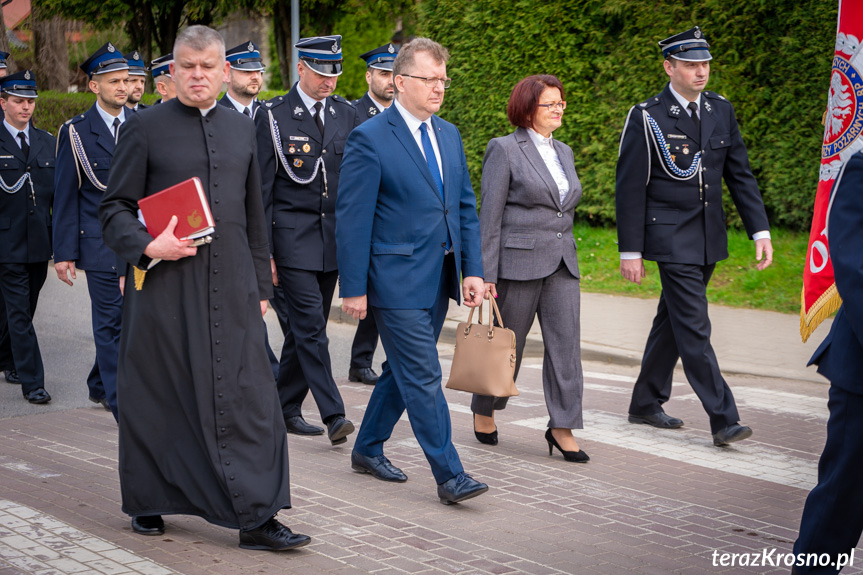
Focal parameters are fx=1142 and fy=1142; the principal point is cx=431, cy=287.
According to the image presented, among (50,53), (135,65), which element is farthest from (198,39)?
(50,53)

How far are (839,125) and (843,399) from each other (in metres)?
2.64

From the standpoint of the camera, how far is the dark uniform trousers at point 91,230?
7.02 m

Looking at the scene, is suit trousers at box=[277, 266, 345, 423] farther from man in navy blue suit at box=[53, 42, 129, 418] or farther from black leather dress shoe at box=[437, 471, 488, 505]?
black leather dress shoe at box=[437, 471, 488, 505]

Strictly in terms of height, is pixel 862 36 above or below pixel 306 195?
above

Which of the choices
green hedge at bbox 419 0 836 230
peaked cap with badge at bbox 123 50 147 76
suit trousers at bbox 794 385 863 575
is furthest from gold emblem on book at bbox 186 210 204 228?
green hedge at bbox 419 0 836 230

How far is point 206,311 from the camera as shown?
4.59 metres

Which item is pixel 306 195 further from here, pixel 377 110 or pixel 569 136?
pixel 569 136

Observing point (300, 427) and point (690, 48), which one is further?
point (300, 427)

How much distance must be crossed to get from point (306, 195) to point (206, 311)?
231 centimetres

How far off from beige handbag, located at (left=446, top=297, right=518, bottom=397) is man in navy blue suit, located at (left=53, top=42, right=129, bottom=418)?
2.37 metres

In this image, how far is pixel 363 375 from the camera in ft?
27.7

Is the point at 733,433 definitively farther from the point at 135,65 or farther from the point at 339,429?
the point at 135,65

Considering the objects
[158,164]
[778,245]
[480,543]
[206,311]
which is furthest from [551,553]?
[778,245]

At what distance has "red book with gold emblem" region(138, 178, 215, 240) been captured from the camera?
439 cm
